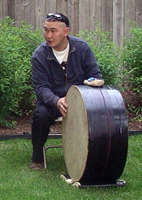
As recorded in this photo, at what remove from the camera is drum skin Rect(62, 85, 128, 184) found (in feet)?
14.0

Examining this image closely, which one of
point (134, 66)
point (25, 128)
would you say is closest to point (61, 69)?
point (25, 128)

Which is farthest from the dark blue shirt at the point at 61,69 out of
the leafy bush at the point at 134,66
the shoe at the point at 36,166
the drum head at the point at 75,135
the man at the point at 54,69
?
the leafy bush at the point at 134,66

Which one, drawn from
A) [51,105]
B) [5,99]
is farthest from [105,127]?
[5,99]

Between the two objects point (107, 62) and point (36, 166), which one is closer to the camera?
point (36, 166)

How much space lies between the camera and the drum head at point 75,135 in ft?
14.2

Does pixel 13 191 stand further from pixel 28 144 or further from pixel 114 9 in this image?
pixel 114 9

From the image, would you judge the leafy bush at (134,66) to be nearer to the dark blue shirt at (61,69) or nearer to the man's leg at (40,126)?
the dark blue shirt at (61,69)

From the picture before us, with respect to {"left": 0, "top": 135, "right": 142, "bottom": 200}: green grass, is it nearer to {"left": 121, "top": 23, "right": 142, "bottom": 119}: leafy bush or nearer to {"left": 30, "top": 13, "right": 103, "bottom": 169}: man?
{"left": 30, "top": 13, "right": 103, "bottom": 169}: man

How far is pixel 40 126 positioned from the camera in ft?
16.5

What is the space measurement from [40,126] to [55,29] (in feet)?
3.07

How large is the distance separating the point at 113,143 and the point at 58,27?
136 cm

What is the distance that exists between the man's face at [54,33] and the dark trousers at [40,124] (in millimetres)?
602

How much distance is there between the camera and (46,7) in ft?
26.9

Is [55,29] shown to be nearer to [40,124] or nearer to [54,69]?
[54,69]
